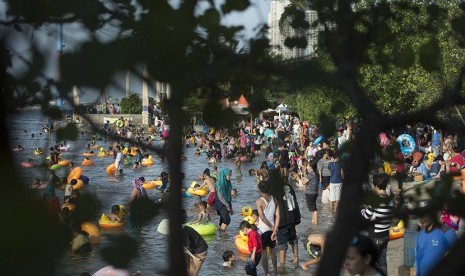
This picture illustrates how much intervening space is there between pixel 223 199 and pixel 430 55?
12.6 meters

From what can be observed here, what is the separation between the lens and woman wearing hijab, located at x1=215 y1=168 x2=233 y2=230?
1523cm

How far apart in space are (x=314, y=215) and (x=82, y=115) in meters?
13.7

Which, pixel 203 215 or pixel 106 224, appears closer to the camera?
pixel 106 224

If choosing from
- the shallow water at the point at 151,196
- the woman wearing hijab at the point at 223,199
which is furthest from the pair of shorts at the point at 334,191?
the woman wearing hijab at the point at 223,199

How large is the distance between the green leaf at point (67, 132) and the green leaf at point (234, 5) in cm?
66

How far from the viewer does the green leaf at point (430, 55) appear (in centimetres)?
305

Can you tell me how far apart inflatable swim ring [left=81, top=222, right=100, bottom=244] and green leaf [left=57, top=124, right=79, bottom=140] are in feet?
1.32

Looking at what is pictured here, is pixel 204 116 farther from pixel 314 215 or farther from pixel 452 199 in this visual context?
pixel 314 215

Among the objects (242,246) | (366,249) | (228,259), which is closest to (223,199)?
(242,246)

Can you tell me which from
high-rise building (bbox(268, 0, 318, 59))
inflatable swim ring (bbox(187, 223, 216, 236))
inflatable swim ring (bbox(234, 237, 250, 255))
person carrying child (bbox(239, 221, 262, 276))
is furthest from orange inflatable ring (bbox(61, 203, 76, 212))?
inflatable swim ring (bbox(187, 223, 216, 236))

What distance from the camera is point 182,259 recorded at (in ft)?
6.36

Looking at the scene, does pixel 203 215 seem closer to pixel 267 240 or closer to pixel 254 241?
pixel 267 240

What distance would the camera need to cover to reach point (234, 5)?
2.64 meters

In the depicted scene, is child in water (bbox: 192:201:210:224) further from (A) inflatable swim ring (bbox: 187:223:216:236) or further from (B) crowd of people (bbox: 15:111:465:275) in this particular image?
(A) inflatable swim ring (bbox: 187:223:216:236)
